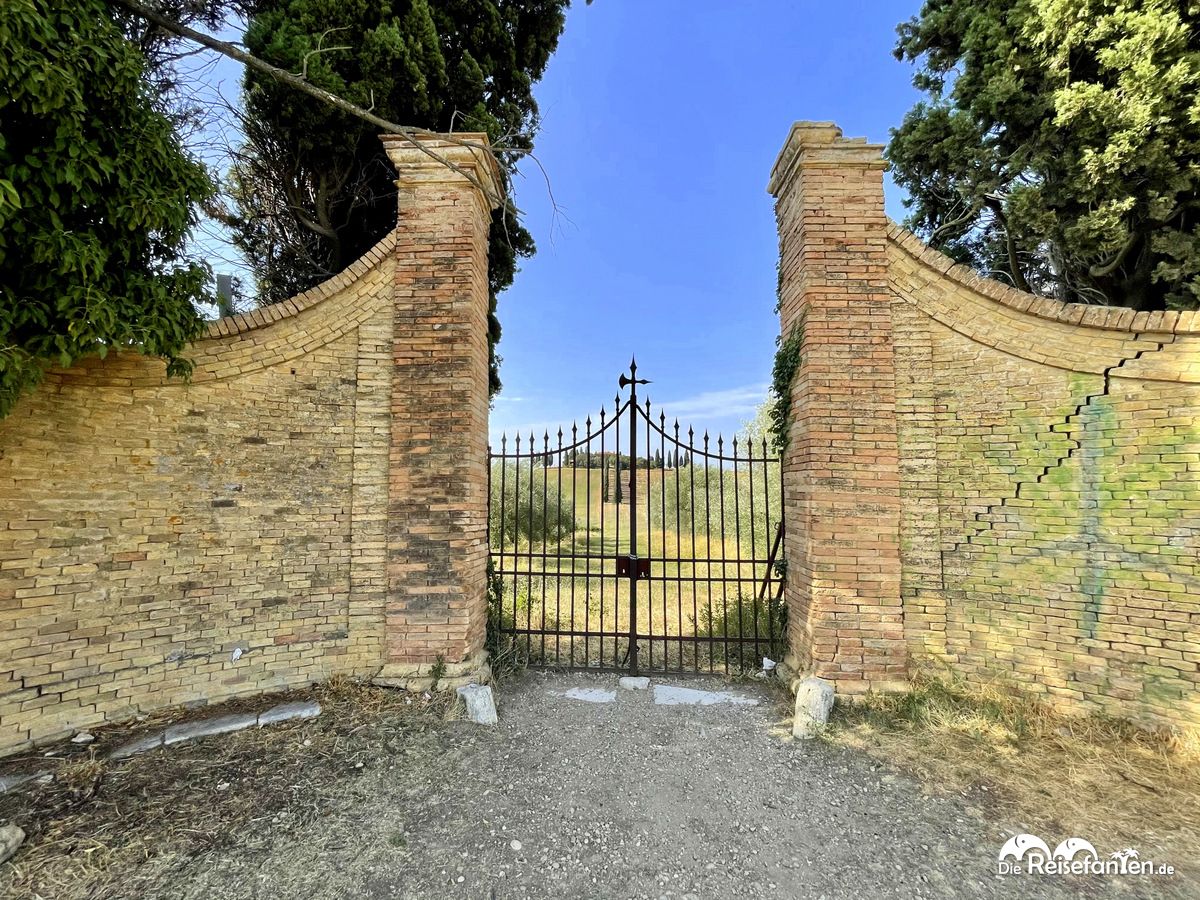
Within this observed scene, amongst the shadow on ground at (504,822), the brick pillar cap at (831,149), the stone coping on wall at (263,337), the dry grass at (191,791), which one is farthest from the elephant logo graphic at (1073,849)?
the stone coping on wall at (263,337)

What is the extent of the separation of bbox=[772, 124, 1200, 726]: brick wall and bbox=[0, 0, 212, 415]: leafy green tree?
4905 millimetres

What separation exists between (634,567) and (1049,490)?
3.54 m

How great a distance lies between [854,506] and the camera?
4.07 meters

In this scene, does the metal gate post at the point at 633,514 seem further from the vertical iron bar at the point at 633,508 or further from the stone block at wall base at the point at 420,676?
the stone block at wall base at the point at 420,676

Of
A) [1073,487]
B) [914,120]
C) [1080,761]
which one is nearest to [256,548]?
[1080,761]

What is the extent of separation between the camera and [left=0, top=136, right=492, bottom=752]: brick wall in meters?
3.32

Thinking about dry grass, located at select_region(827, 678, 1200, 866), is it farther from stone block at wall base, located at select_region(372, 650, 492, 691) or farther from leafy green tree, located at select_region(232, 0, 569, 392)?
leafy green tree, located at select_region(232, 0, 569, 392)

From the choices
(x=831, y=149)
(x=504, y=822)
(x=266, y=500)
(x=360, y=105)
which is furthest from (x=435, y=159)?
(x=504, y=822)

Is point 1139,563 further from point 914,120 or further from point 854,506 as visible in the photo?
point 914,120

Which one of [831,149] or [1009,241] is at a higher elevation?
[1009,241]

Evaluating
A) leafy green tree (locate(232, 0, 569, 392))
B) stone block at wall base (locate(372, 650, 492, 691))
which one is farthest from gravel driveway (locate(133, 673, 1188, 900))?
leafy green tree (locate(232, 0, 569, 392))

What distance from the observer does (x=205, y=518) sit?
3.80 m

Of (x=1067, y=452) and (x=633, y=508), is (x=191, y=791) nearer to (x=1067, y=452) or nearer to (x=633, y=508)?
(x=633, y=508)

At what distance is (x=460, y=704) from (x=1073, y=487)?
5.21 metres
